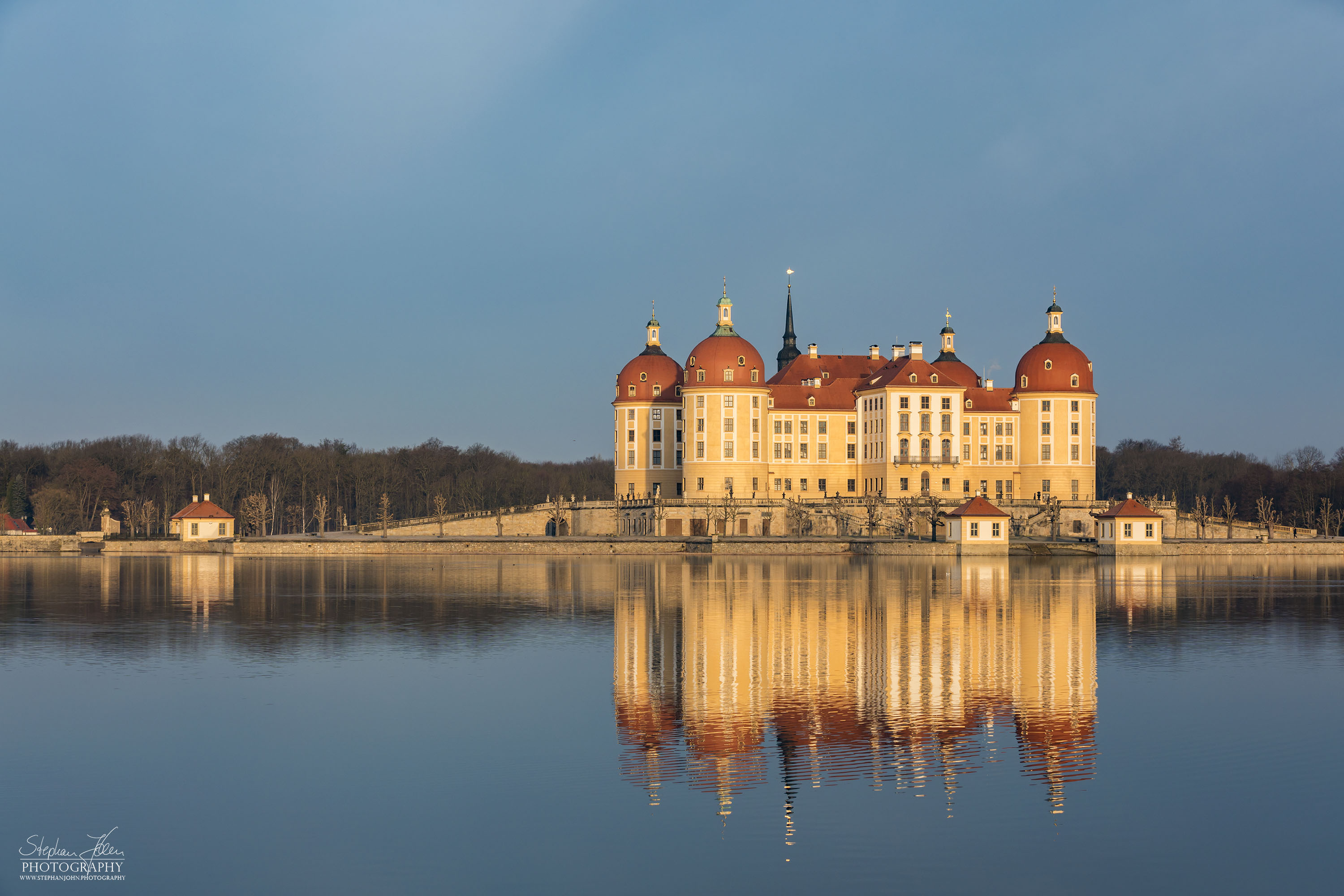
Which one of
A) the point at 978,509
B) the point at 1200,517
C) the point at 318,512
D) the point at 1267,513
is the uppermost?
the point at 978,509

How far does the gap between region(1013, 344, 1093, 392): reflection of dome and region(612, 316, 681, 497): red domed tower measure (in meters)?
25.7

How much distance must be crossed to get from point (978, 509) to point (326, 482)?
6190cm

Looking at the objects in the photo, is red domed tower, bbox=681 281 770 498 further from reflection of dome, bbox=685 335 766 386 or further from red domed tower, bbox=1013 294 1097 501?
red domed tower, bbox=1013 294 1097 501

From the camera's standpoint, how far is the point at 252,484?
112 m

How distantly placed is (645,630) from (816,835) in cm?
2086

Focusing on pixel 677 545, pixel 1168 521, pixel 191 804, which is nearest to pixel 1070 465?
pixel 1168 521

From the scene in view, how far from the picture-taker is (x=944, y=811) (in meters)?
17.3

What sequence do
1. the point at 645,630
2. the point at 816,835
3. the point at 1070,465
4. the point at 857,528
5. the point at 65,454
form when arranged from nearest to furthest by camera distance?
the point at 816,835 < the point at 645,630 < the point at 857,528 < the point at 1070,465 < the point at 65,454

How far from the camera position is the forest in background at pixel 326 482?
107 metres

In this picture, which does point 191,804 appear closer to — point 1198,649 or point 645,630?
point 645,630

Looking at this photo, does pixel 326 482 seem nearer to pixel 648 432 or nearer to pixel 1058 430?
pixel 648 432
